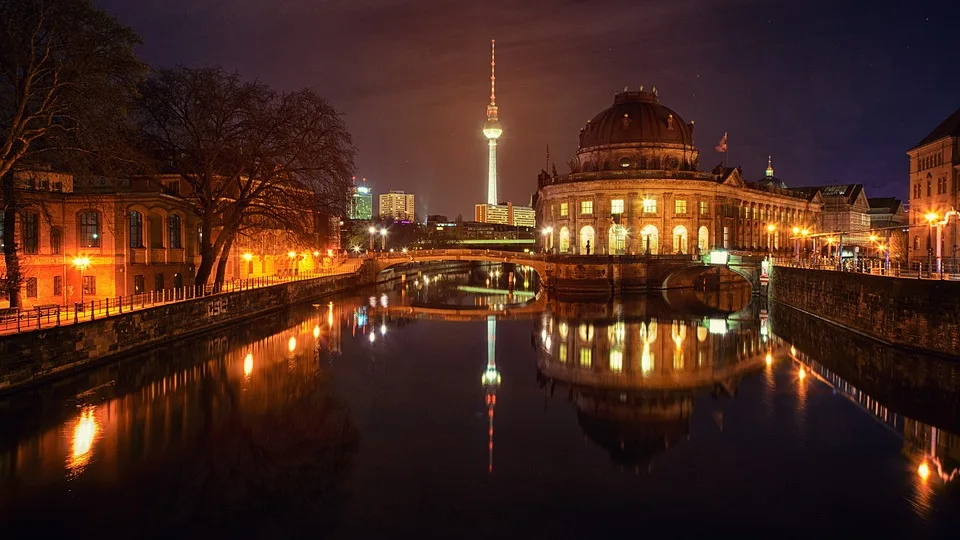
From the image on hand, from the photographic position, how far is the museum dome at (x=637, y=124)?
332 feet

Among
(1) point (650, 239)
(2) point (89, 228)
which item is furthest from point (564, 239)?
(2) point (89, 228)

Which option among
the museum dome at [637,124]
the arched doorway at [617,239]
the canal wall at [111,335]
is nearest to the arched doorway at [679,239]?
the arched doorway at [617,239]

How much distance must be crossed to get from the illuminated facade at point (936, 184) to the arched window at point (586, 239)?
4145cm

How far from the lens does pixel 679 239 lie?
9425 cm

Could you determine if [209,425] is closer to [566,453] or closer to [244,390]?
[244,390]

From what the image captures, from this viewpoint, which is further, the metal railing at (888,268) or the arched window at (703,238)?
the arched window at (703,238)

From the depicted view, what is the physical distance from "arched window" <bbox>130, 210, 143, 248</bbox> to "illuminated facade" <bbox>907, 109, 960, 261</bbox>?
6294 cm

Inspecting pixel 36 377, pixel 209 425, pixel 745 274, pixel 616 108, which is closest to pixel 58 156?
pixel 36 377

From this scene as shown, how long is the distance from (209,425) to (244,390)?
4902 millimetres

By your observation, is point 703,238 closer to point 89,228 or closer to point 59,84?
point 89,228

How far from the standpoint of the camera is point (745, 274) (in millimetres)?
70375

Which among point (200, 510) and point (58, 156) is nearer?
point (200, 510)

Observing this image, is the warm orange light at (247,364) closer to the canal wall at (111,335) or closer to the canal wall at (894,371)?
the canal wall at (111,335)

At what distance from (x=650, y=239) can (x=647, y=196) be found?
6.43 meters
